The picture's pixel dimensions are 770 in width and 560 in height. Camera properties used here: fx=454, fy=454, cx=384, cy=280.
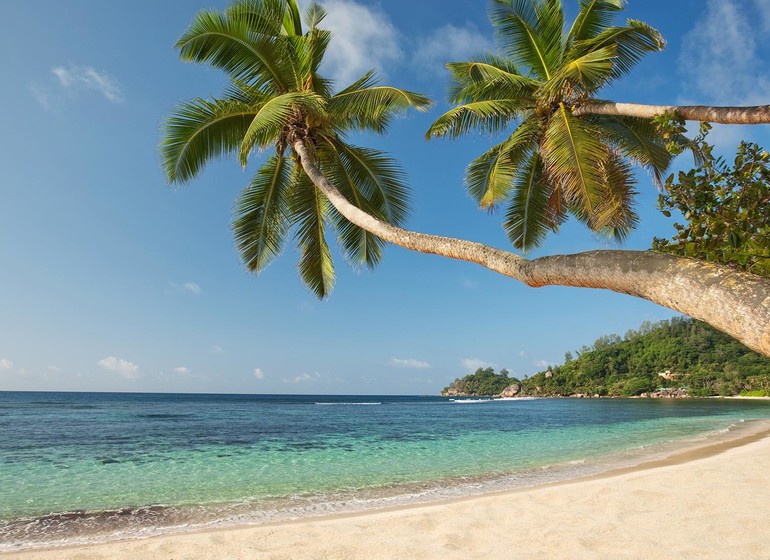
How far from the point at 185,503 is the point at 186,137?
6.54m

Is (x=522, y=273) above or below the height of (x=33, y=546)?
above

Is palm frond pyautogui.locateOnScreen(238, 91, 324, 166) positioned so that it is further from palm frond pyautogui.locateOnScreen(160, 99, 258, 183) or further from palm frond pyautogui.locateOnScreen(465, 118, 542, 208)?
palm frond pyautogui.locateOnScreen(465, 118, 542, 208)

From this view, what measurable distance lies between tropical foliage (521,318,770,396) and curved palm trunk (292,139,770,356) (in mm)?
84685

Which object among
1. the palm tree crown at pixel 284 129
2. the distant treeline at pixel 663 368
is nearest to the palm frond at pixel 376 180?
the palm tree crown at pixel 284 129

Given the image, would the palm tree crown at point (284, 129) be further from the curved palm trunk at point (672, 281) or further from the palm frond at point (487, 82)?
the curved palm trunk at point (672, 281)

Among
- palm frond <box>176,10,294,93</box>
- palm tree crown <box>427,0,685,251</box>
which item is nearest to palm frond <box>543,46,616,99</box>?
palm tree crown <box>427,0,685,251</box>

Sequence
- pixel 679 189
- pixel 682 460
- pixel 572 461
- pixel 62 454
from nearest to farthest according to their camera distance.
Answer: pixel 679 189 < pixel 682 460 < pixel 572 461 < pixel 62 454

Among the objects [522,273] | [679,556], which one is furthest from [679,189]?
[679,556]

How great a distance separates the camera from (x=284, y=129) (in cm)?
852

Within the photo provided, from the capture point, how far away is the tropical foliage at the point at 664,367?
2837 inches

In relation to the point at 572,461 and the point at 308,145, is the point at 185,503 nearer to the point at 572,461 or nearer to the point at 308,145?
the point at 308,145

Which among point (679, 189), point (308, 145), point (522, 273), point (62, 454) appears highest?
point (308, 145)

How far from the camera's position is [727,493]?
6.93 m

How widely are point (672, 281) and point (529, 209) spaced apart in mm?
9389
